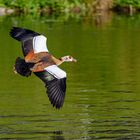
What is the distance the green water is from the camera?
12273 mm

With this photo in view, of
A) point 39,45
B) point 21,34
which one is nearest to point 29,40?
point 21,34

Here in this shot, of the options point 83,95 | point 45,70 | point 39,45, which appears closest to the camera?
point 45,70

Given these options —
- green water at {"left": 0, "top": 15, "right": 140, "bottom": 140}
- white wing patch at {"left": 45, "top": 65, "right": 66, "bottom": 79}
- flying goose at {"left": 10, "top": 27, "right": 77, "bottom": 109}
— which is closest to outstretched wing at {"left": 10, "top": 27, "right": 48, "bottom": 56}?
flying goose at {"left": 10, "top": 27, "right": 77, "bottom": 109}

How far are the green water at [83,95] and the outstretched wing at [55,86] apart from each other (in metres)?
0.44

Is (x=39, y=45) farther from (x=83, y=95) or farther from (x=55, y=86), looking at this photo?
(x=83, y=95)

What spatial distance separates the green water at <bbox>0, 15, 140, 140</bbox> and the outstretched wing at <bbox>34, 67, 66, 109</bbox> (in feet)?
1.43

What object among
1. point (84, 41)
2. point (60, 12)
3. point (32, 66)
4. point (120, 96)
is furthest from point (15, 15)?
point (32, 66)

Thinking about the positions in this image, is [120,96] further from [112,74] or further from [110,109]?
[112,74]

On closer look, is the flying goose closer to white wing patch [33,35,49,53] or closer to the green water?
white wing patch [33,35,49,53]

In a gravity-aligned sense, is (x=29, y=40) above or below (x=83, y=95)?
above

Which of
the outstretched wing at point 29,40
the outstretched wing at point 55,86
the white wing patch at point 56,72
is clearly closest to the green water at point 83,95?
the outstretched wing at point 55,86

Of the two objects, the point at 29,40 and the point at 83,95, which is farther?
the point at 83,95

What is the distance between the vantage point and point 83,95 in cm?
1534

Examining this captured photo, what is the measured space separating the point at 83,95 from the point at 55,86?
2.93 meters
